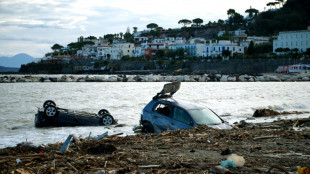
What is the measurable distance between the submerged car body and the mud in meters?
0.94

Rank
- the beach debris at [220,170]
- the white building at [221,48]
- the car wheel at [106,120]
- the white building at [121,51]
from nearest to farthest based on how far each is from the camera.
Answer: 1. the beach debris at [220,170]
2. the car wheel at [106,120]
3. the white building at [221,48]
4. the white building at [121,51]

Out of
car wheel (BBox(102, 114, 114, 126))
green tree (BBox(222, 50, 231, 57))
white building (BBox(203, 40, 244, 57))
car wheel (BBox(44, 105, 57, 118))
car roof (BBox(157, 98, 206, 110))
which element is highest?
white building (BBox(203, 40, 244, 57))

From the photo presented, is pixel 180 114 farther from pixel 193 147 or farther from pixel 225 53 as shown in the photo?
pixel 225 53

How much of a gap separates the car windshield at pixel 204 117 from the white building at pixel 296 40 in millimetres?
106480

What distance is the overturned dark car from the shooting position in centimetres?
1420

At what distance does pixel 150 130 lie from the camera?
10117mm

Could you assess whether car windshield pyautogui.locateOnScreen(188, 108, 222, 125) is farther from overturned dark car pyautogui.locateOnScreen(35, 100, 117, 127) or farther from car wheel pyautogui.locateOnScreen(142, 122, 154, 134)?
overturned dark car pyautogui.locateOnScreen(35, 100, 117, 127)

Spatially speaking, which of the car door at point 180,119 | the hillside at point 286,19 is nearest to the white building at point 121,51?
the hillside at point 286,19

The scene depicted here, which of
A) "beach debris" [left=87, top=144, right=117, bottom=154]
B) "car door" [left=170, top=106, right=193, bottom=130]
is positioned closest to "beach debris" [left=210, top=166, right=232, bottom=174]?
"beach debris" [left=87, top=144, right=117, bottom=154]

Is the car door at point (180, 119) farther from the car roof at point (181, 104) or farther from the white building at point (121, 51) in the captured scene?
the white building at point (121, 51)

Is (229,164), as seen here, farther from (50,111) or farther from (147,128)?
(50,111)

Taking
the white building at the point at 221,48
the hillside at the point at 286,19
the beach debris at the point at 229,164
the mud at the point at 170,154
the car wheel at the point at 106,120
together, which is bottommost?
the car wheel at the point at 106,120

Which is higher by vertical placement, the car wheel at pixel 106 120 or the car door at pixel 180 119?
the car door at pixel 180 119

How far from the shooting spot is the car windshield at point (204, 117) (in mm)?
9766
